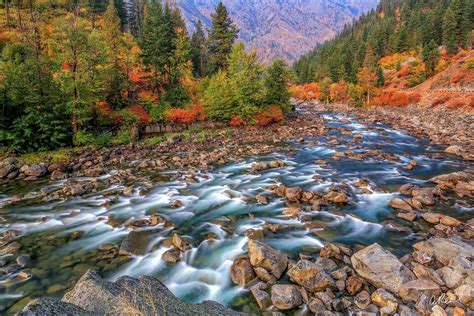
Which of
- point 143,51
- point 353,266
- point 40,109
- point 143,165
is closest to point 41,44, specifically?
point 143,51

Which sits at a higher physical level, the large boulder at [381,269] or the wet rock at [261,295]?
the large boulder at [381,269]

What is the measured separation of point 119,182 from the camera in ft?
57.8

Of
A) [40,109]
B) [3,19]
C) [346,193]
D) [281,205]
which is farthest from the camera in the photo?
[3,19]

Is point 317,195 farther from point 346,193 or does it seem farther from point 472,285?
point 472,285

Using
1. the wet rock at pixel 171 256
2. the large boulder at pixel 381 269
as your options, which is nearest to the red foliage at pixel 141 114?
the wet rock at pixel 171 256

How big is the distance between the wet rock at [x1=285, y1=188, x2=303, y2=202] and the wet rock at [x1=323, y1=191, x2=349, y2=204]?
1.25m

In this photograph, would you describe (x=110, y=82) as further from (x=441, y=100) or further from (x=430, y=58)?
(x=430, y=58)

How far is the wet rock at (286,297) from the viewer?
718cm

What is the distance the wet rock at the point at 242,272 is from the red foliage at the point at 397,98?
5758 centimetres

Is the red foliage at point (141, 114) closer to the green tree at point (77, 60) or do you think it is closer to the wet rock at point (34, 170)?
the green tree at point (77, 60)

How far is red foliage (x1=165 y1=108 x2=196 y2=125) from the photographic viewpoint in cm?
3512

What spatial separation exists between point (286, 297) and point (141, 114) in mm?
30994

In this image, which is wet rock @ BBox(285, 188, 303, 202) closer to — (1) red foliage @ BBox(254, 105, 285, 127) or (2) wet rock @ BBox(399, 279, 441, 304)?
(2) wet rock @ BBox(399, 279, 441, 304)

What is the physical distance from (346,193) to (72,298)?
12.7m
